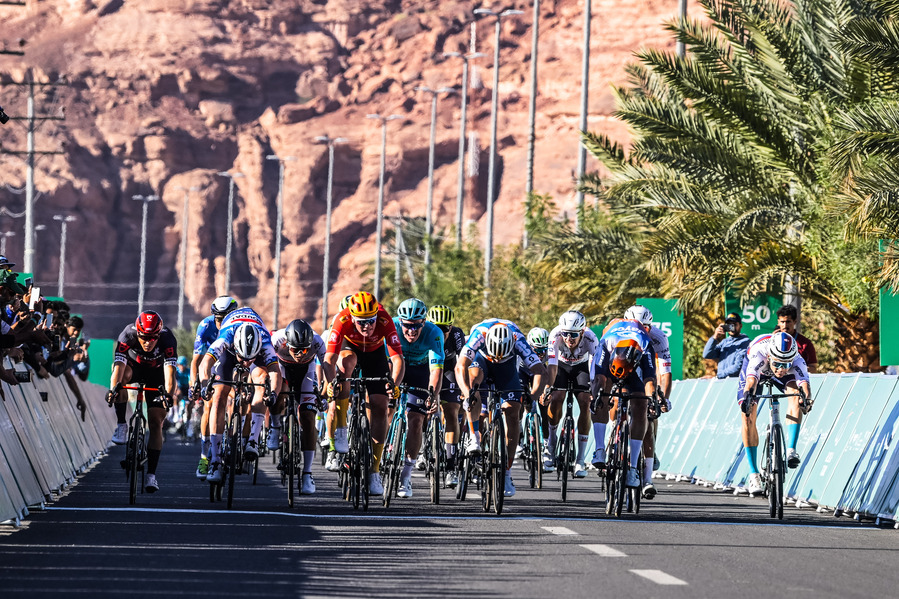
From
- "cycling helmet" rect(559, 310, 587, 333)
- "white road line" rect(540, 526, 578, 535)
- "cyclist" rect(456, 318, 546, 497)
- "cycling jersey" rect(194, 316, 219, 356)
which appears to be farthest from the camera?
"cycling helmet" rect(559, 310, 587, 333)

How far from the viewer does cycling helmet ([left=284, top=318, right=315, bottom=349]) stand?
53.9ft

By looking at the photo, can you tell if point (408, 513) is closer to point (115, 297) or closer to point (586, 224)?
point (586, 224)

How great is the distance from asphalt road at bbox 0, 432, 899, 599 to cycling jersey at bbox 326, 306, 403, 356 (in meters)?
1.44

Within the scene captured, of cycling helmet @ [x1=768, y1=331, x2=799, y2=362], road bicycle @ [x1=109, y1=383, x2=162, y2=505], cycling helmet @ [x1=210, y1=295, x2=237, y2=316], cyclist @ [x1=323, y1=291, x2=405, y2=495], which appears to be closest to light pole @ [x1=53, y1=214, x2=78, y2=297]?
cycling helmet @ [x1=210, y1=295, x2=237, y2=316]

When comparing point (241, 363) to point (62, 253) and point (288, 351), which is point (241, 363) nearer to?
point (288, 351)

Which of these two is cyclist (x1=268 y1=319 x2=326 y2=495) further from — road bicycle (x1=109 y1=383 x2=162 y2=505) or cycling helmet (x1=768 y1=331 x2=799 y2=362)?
cycling helmet (x1=768 y1=331 x2=799 y2=362)

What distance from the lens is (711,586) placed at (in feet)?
32.9

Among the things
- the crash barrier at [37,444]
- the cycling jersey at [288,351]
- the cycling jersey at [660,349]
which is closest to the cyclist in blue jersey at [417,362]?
the cycling jersey at [288,351]

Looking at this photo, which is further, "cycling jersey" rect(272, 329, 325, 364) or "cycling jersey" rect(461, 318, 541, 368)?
"cycling jersey" rect(272, 329, 325, 364)

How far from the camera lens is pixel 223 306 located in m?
17.7

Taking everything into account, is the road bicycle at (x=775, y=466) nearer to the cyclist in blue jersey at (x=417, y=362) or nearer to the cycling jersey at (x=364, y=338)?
the cyclist in blue jersey at (x=417, y=362)

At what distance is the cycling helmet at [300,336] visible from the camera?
53.9 feet

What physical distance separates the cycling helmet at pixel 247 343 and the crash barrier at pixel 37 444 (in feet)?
6.36

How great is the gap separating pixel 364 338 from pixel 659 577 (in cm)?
634
